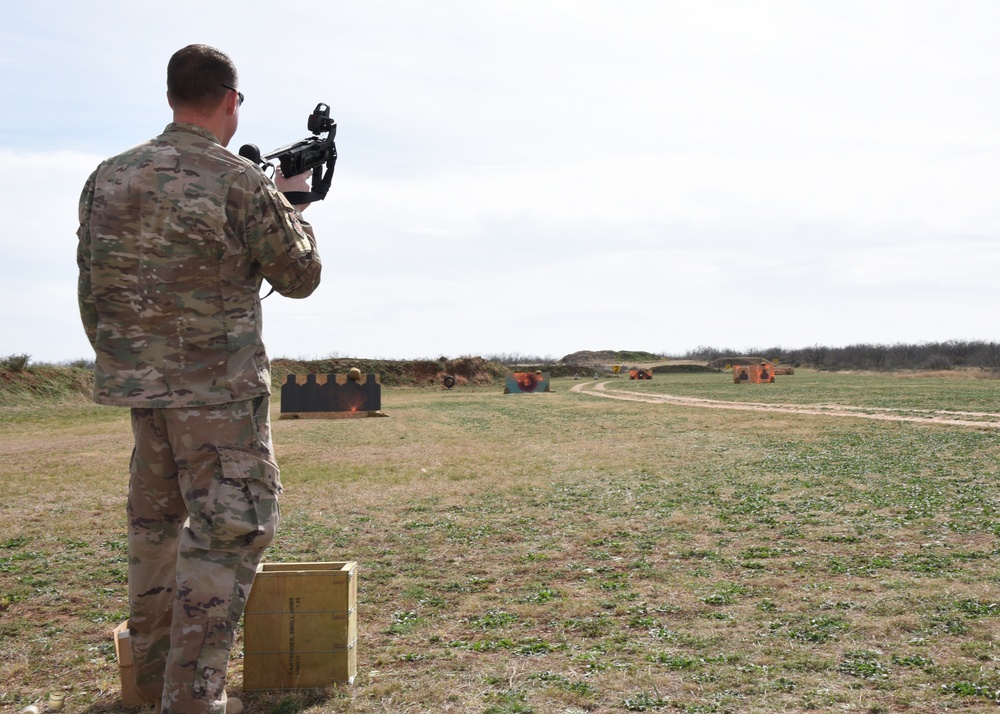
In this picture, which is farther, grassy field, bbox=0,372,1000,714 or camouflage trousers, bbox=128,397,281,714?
grassy field, bbox=0,372,1000,714

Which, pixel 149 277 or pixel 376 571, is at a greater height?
pixel 149 277

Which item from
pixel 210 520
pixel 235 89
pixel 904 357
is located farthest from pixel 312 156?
pixel 904 357

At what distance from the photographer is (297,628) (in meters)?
3.57

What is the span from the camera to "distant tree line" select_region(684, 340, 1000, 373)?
6619 cm

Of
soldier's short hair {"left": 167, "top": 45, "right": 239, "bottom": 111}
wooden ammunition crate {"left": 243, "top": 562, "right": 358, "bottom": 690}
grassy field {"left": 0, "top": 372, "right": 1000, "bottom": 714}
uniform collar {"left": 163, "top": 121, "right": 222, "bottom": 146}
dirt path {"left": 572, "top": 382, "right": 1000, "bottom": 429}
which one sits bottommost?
grassy field {"left": 0, "top": 372, "right": 1000, "bottom": 714}

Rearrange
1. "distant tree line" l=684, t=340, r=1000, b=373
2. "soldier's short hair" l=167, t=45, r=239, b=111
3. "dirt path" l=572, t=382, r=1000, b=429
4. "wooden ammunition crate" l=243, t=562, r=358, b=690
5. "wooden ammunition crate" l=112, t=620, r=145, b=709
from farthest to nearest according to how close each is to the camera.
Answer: "distant tree line" l=684, t=340, r=1000, b=373 → "dirt path" l=572, t=382, r=1000, b=429 → "wooden ammunition crate" l=243, t=562, r=358, b=690 → "wooden ammunition crate" l=112, t=620, r=145, b=709 → "soldier's short hair" l=167, t=45, r=239, b=111

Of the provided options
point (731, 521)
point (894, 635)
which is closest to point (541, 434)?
point (731, 521)

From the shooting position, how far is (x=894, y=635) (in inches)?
165

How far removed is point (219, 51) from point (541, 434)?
603 inches

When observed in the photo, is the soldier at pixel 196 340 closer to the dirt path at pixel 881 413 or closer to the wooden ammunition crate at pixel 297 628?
the wooden ammunition crate at pixel 297 628

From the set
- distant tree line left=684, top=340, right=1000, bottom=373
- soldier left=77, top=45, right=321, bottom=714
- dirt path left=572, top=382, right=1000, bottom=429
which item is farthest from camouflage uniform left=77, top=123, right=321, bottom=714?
distant tree line left=684, top=340, right=1000, bottom=373

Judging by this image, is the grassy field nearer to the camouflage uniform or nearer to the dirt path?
the camouflage uniform

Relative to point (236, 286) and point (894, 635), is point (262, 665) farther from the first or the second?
point (894, 635)

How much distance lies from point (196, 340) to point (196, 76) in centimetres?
101
